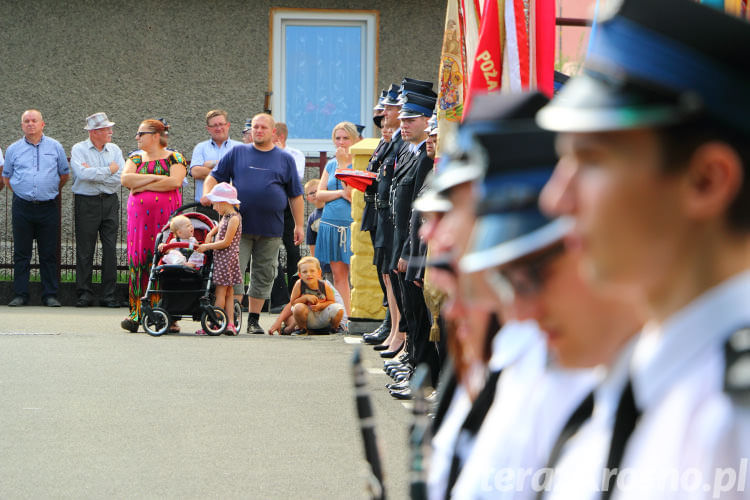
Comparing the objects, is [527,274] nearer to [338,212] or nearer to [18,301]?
[338,212]

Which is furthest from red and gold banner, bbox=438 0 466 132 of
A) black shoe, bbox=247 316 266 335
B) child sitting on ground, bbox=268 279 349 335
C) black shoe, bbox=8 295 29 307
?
black shoe, bbox=8 295 29 307

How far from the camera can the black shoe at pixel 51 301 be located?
14305mm

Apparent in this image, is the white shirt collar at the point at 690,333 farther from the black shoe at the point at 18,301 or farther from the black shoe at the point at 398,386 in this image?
the black shoe at the point at 18,301

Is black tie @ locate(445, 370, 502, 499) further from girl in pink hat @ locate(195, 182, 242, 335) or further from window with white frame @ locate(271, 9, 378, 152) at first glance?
window with white frame @ locate(271, 9, 378, 152)

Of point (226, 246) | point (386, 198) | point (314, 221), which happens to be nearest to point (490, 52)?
point (386, 198)

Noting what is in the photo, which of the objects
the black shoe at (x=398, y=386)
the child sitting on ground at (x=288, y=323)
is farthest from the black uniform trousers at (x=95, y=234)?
the black shoe at (x=398, y=386)

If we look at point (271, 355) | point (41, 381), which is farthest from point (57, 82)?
point (41, 381)

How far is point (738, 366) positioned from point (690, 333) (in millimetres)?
40

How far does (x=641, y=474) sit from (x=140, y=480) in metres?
4.30

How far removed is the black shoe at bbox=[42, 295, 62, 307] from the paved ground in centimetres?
395

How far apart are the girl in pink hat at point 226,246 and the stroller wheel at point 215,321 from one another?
54 millimetres

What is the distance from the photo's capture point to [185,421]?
635 cm

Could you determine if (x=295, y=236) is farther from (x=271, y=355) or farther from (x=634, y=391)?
(x=634, y=391)

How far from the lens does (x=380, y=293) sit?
36.6 feet
